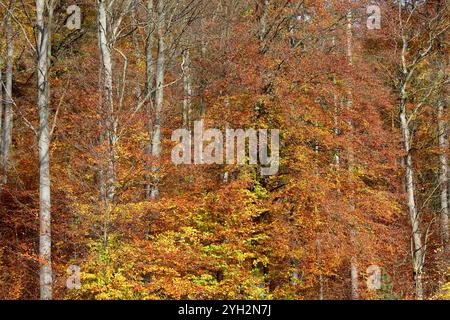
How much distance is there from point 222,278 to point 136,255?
3.04 meters

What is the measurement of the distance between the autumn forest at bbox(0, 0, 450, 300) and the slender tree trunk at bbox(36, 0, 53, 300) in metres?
0.03

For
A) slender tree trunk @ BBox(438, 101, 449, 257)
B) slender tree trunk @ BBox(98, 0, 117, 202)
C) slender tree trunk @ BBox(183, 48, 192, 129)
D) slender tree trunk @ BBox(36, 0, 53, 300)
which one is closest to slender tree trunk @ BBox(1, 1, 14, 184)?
slender tree trunk @ BBox(36, 0, 53, 300)

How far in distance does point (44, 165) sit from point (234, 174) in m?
5.93

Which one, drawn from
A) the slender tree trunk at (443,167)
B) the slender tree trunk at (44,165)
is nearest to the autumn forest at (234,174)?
the slender tree trunk at (44,165)

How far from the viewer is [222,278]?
12.9 metres

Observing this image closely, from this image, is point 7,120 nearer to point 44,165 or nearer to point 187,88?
point 44,165

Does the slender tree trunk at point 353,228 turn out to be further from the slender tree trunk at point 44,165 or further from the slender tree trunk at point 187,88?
the slender tree trunk at point 44,165

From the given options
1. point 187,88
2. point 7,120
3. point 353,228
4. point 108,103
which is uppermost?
point 187,88

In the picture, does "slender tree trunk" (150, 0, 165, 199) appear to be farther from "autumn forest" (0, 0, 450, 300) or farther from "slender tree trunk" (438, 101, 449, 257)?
"slender tree trunk" (438, 101, 449, 257)

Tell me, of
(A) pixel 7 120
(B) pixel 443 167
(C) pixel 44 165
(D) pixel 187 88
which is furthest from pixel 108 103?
(B) pixel 443 167

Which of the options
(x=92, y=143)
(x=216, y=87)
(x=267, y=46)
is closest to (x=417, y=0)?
(x=267, y=46)

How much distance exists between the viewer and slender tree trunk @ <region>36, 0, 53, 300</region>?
10828mm

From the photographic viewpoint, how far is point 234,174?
1528 centimetres

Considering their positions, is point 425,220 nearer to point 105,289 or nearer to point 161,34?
point 161,34
